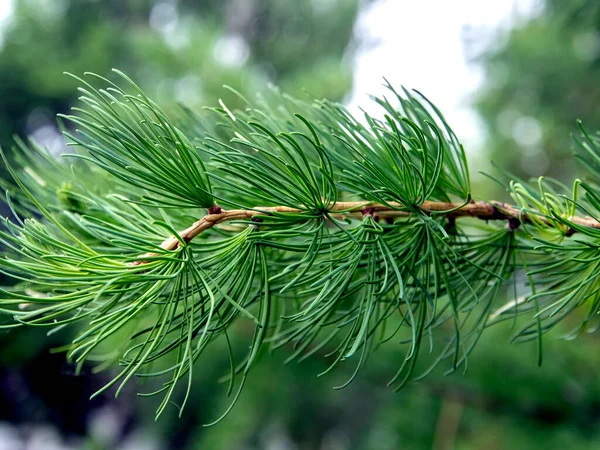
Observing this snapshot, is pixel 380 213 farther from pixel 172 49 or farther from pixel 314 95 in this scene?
pixel 172 49

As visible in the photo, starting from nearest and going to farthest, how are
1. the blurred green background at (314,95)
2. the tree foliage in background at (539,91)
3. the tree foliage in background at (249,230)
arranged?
the tree foliage in background at (249,230), the blurred green background at (314,95), the tree foliage in background at (539,91)

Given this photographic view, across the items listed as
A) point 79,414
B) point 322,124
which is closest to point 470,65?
point 322,124

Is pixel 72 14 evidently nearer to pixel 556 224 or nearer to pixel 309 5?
pixel 309 5

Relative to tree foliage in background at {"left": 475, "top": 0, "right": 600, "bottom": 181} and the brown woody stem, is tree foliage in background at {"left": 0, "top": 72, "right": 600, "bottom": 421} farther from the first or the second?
tree foliage in background at {"left": 475, "top": 0, "right": 600, "bottom": 181}

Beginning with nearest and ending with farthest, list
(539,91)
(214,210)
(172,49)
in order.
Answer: (214,210), (172,49), (539,91)

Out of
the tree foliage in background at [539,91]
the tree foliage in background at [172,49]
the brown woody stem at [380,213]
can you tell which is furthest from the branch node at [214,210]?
the tree foliage in background at [539,91]

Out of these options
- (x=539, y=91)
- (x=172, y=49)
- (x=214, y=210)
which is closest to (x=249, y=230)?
(x=214, y=210)

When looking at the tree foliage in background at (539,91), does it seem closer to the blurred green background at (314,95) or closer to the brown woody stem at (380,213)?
the blurred green background at (314,95)

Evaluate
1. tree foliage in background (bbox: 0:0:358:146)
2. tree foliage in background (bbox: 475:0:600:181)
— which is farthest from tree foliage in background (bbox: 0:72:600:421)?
tree foliage in background (bbox: 475:0:600:181)
